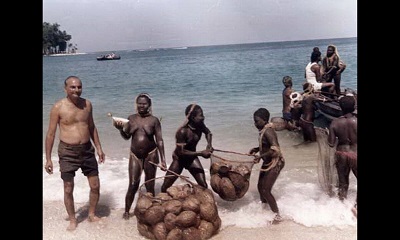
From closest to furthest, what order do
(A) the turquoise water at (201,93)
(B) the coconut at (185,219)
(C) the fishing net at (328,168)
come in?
(B) the coconut at (185,219) < (C) the fishing net at (328,168) < (A) the turquoise water at (201,93)

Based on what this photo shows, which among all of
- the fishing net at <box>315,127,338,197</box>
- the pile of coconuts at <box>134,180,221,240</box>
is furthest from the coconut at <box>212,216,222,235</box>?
the fishing net at <box>315,127,338,197</box>

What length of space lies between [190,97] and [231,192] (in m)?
16.0

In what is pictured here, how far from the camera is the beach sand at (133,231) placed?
17.8 feet

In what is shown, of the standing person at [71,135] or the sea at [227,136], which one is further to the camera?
the sea at [227,136]

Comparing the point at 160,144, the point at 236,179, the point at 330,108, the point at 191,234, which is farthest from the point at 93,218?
the point at 330,108

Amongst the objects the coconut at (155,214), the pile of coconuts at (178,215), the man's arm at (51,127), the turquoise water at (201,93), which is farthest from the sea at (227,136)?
the man's arm at (51,127)

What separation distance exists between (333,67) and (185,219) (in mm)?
6991

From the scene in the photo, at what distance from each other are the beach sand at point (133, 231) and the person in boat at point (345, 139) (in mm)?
857

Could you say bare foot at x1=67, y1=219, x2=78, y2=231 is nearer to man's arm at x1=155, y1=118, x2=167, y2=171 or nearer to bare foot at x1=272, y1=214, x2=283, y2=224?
man's arm at x1=155, y1=118, x2=167, y2=171

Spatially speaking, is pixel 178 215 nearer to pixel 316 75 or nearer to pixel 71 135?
pixel 71 135

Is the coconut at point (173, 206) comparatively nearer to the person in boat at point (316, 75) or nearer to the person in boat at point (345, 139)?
the person in boat at point (345, 139)

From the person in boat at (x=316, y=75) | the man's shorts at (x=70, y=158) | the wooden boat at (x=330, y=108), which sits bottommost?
the man's shorts at (x=70, y=158)
